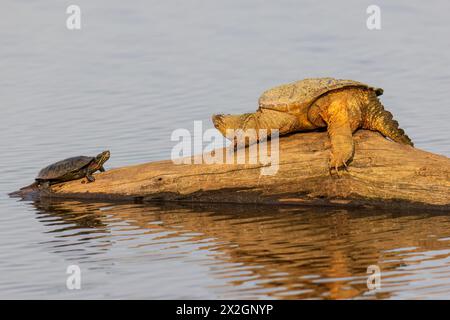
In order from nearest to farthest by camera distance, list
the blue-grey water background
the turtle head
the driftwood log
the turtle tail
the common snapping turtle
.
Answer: the blue-grey water background, the driftwood log, the common snapping turtle, the turtle tail, the turtle head

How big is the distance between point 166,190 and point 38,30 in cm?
1274

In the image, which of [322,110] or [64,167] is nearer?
[322,110]

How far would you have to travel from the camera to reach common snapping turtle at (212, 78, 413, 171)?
1552 centimetres

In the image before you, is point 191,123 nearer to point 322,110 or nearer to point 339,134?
point 322,110

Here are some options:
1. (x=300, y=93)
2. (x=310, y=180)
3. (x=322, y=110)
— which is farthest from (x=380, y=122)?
(x=310, y=180)

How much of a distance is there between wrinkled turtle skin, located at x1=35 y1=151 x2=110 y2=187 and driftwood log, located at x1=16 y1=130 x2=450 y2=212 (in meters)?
0.43

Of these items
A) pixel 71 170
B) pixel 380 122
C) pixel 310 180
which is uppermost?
pixel 380 122

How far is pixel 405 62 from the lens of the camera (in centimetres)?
2422

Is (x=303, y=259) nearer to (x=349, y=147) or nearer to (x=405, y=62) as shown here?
(x=349, y=147)

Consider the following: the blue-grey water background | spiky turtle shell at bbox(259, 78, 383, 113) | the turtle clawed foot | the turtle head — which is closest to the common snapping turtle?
spiky turtle shell at bbox(259, 78, 383, 113)

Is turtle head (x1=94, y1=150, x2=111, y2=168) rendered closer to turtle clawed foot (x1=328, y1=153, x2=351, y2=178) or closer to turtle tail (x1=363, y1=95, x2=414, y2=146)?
turtle clawed foot (x1=328, y1=153, x2=351, y2=178)

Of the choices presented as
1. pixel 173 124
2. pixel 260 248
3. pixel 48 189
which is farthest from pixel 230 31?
pixel 260 248

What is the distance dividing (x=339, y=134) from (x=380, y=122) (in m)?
0.77

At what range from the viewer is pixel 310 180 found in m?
15.3
